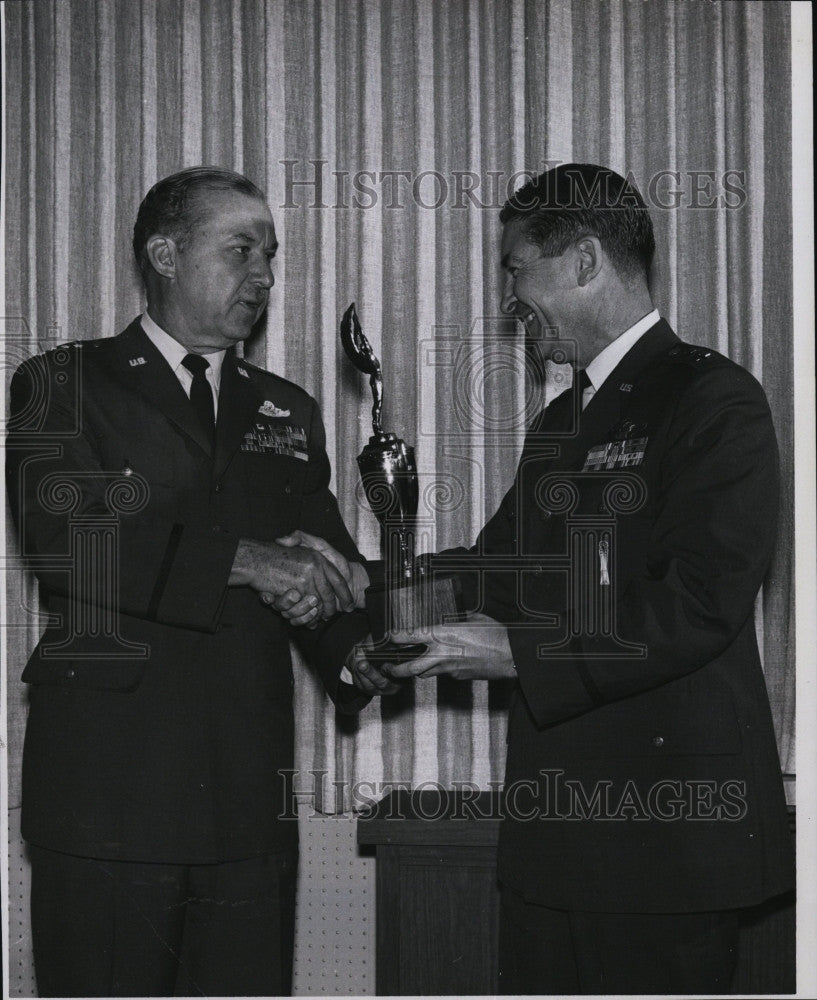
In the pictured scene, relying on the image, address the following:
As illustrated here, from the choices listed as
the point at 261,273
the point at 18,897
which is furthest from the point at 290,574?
the point at 18,897

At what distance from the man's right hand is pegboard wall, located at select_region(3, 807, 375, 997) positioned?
0.60 m

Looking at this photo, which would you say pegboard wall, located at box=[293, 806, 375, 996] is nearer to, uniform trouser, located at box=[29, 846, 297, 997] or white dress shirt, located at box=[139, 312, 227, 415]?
uniform trouser, located at box=[29, 846, 297, 997]

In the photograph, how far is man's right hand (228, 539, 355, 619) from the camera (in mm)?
1954

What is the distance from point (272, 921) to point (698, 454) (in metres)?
1.12

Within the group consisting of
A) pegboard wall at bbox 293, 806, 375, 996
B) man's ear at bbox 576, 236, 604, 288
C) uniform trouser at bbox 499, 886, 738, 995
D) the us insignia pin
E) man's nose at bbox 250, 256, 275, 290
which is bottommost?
pegboard wall at bbox 293, 806, 375, 996

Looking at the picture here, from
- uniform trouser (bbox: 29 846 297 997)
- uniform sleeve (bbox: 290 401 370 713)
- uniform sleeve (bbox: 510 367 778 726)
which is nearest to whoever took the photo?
uniform sleeve (bbox: 510 367 778 726)

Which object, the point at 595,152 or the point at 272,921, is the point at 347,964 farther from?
the point at 595,152

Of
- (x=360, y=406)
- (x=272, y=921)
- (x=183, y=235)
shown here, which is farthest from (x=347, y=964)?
(x=183, y=235)

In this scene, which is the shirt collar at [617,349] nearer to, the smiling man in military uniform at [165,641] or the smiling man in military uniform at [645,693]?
the smiling man in military uniform at [645,693]

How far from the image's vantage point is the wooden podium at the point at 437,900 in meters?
1.96

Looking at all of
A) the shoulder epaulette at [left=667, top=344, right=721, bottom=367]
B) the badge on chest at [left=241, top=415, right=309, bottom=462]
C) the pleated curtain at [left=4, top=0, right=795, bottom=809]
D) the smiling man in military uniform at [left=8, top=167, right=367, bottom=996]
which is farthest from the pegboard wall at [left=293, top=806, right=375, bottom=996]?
the shoulder epaulette at [left=667, top=344, right=721, bottom=367]

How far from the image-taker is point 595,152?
92.1 inches

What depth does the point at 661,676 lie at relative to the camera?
1.66 m

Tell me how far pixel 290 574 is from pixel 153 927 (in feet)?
2.10
